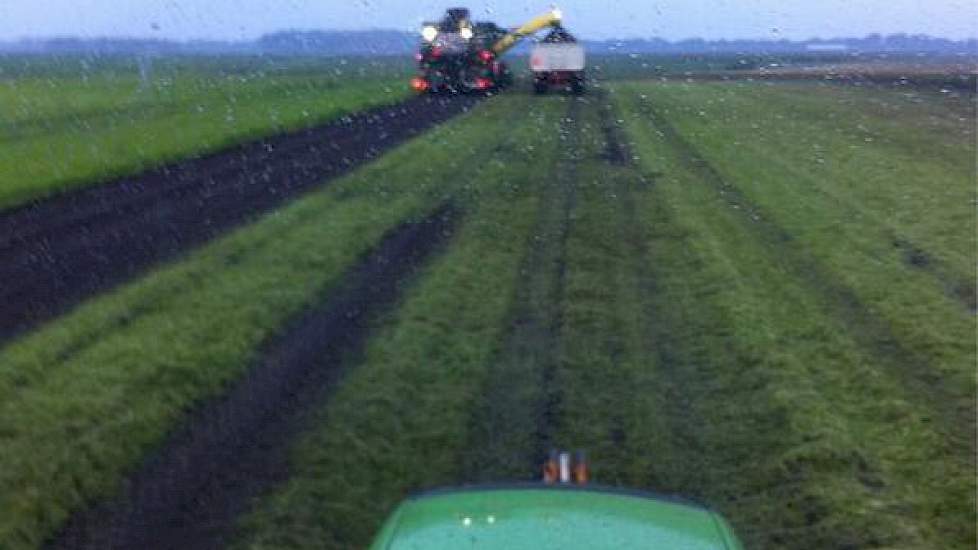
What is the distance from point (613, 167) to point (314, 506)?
18.2 m

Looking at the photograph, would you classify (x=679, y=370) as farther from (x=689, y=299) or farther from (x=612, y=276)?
(x=612, y=276)

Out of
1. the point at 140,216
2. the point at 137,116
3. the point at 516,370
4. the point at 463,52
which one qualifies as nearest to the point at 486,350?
the point at 516,370

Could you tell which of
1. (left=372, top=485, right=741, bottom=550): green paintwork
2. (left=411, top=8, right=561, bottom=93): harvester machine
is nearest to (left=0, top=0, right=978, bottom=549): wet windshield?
(left=372, top=485, right=741, bottom=550): green paintwork

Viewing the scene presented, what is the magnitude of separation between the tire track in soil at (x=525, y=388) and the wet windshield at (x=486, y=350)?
0.11ft

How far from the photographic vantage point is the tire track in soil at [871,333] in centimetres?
928

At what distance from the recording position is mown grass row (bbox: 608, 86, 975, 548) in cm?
745

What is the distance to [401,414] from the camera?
30.6 feet

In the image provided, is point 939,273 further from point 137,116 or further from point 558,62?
point 558,62

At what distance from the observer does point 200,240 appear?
16.8m

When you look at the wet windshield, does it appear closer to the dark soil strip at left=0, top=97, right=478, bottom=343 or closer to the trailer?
the dark soil strip at left=0, top=97, right=478, bottom=343

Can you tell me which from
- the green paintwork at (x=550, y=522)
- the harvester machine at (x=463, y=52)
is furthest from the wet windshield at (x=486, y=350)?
the harvester machine at (x=463, y=52)

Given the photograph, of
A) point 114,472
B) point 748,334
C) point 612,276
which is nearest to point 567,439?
point 114,472

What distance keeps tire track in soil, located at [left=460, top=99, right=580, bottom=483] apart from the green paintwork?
13.3ft

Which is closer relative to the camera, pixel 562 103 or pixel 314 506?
pixel 314 506
